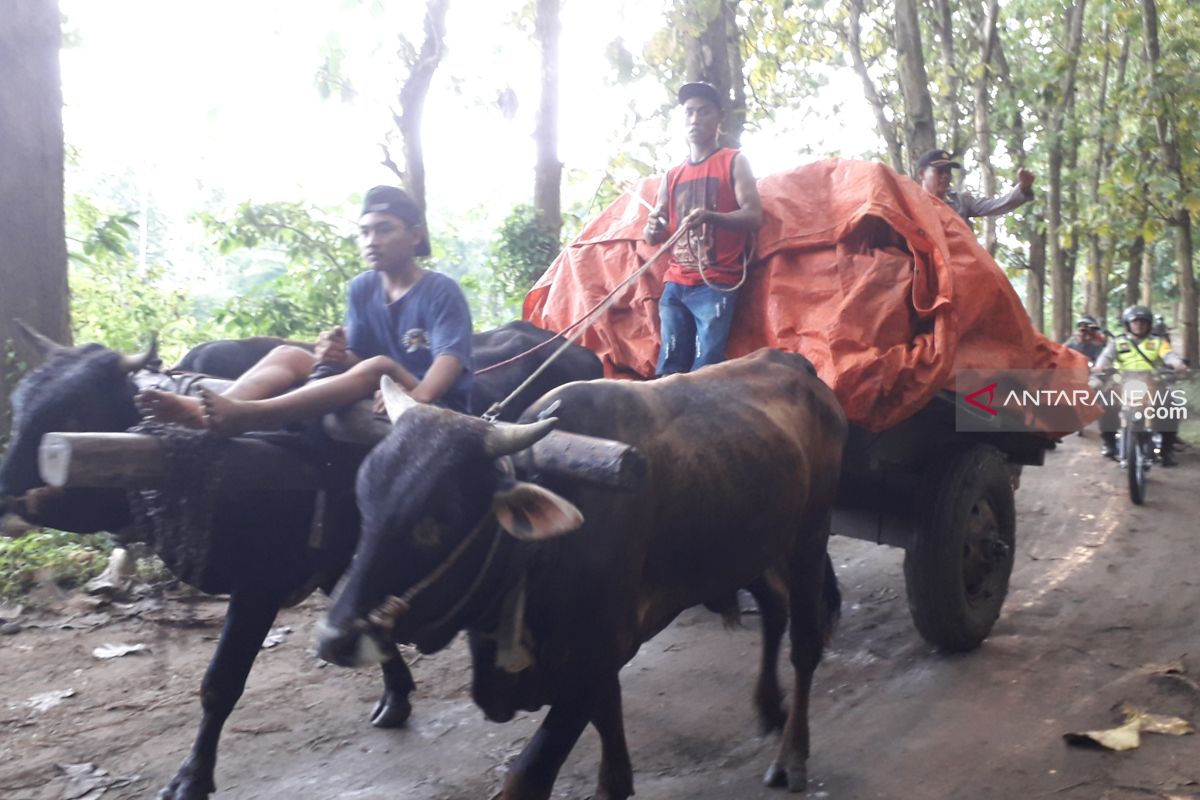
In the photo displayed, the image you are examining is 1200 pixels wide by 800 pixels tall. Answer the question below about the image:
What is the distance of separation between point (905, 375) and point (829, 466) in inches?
21.6

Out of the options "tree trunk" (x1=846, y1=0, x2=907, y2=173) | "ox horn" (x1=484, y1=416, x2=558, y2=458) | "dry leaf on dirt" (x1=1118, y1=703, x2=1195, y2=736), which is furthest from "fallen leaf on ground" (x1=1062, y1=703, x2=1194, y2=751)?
"tree trunk" (x1=846, y1=0, x2=907, y2=173)

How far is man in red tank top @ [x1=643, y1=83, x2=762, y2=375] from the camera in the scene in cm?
482

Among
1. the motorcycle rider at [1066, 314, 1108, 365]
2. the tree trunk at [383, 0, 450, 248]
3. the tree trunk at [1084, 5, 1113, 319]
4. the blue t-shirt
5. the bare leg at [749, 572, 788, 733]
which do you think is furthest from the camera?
the tree trunk at [1084, 5, 1113, 319]

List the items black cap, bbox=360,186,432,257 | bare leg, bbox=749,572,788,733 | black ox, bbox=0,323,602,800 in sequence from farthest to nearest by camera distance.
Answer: bare leg, bbox=749,572,788,733, black cap, bbox=360,186,432,257, black ox, bbox=0,323,602,800

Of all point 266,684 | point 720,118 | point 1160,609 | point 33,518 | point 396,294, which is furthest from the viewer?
point 1160,609

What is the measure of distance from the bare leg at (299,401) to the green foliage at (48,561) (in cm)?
325

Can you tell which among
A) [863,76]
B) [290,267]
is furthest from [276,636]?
[863,76]

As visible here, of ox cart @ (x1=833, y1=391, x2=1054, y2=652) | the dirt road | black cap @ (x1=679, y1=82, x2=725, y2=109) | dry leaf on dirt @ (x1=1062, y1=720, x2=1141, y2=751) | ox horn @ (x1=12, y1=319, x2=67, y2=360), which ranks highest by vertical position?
black cap @ (x1=679, y1=82, x2=725, y2=109)

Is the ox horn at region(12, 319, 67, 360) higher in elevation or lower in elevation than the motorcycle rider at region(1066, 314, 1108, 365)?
higher

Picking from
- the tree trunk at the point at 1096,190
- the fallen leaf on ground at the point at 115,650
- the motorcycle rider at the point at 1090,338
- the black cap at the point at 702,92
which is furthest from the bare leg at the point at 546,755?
the tree trunk at the point at 1096,190

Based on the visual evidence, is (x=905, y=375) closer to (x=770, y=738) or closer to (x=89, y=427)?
(x=770, y=738)

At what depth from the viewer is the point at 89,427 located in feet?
10.4

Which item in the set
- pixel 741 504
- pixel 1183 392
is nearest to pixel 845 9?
pixel 1183 392

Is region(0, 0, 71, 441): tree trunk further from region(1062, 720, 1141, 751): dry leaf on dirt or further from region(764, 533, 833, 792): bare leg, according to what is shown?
region(1062, 720, 1141, 751): dry leaf on dirt
